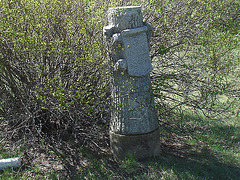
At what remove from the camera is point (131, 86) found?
12.9 ft

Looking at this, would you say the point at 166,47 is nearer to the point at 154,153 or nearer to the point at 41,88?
the point at 154,153

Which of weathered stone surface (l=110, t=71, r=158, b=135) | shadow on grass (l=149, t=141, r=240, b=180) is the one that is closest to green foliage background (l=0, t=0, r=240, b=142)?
weathered stone surface (l=110, t=71, r=158, b=135)

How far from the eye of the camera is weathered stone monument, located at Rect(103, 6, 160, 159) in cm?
387

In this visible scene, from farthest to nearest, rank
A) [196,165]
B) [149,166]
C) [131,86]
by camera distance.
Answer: [196,165], [149,166], [131,86]

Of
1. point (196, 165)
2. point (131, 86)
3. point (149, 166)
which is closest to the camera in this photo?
point (131, 86)

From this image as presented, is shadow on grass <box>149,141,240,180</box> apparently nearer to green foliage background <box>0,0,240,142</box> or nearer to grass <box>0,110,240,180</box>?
grass <box>0,110,240,180</box>

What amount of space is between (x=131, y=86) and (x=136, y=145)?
0.76m

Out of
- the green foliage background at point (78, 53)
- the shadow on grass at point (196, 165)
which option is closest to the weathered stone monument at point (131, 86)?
the green foliage background at point (78, 53)

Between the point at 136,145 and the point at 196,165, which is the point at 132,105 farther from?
the point at 196,165

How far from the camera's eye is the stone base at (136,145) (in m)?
4.06

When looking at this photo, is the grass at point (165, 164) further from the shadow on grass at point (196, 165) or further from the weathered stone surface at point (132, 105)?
the weathered stone surface at point (132, 105)

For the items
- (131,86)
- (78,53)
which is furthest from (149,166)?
(78,53)

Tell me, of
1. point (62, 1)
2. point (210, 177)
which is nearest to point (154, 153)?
point (210, 177)

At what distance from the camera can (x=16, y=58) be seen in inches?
159
